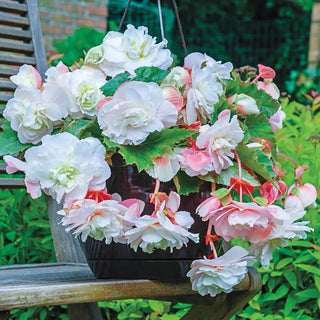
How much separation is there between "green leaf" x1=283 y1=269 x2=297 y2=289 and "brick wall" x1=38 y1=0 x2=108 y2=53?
300 cm

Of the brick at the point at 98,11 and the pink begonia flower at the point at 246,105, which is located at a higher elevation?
the pink begonia flower at the point at 246,105

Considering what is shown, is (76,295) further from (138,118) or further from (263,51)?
(263,51)

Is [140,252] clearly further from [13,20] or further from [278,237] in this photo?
[13,20]

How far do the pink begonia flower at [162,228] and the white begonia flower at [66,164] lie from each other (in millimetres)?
99

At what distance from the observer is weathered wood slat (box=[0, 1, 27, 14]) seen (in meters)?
1.78

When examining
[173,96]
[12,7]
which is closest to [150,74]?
[173,96]

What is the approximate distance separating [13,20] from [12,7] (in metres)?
0.04

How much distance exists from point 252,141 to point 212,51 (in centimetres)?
536

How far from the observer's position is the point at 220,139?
1.03 m

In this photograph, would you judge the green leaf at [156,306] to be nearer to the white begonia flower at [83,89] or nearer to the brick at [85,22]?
the white begonia flower at [83,89]

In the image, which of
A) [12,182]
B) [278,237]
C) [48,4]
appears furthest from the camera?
[48,4]

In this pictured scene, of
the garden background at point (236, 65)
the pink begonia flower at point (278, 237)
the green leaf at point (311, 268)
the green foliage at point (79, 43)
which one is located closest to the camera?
the pink begonia flower at point (278, 237)

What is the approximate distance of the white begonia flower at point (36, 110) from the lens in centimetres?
110

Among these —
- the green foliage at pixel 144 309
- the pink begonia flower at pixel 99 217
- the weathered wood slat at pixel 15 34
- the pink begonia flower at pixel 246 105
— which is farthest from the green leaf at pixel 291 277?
the weathered wood slat at pixel 15 34
